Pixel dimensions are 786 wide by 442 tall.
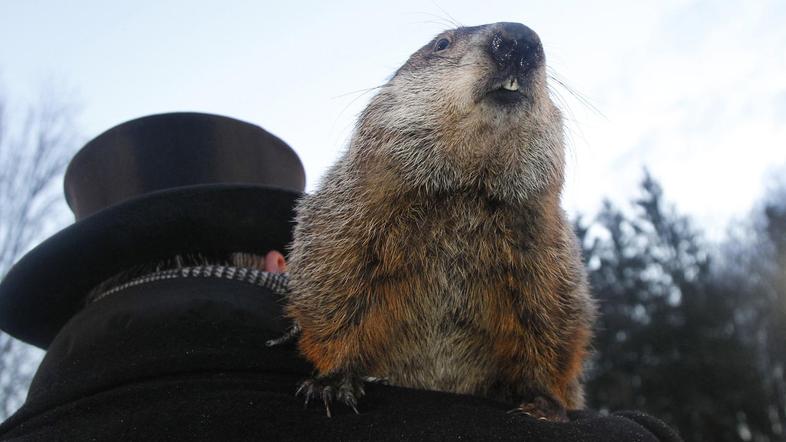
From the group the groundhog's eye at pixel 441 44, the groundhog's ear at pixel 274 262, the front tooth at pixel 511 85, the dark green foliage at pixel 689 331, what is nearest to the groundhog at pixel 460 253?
the front tooth at pixel 511 85

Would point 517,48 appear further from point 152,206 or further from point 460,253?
point 152,206

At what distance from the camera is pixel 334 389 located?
2090 millimetres

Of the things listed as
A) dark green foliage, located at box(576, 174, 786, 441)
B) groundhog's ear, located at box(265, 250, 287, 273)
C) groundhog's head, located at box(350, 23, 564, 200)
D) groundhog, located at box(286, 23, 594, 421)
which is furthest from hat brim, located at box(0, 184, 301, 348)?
dark green foliage, located at box(576, 174, 786, 441)

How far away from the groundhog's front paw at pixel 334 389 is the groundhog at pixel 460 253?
0.06 feet

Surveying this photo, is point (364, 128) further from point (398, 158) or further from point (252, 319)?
point (252, 319)

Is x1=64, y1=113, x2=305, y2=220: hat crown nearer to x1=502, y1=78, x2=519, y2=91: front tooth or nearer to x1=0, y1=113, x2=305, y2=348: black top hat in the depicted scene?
x1=0, y1=113, x2=305, y2=348: black top hat

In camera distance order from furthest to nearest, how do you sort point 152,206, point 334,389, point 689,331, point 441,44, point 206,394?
point 689,331
point 441,44
point 152,206
point 334,389
point 206,394

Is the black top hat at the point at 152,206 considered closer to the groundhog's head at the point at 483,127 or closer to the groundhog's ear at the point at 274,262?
the groundhog's ear at the point at 274,262

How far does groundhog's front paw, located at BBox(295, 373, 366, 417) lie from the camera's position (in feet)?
6.66

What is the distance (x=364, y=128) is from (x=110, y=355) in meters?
1.27

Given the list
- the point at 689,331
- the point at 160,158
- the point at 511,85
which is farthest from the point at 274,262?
the point at 689,331

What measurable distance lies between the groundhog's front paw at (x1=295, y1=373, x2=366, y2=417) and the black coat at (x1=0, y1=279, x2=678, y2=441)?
0.03m

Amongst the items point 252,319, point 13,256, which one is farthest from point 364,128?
point 13,256

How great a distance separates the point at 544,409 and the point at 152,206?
5.51 feet
